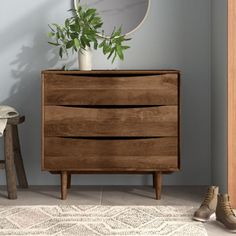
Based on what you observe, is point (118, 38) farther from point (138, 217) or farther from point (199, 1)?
point (138, 217)

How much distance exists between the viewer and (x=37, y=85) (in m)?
3.65

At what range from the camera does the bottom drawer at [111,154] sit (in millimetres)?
3176

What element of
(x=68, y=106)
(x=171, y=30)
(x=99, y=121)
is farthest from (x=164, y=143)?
(x=171, y=30)

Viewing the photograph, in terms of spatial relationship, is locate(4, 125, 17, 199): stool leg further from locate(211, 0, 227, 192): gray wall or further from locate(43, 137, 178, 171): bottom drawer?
locate(211, 0, 227, 192): gray wall

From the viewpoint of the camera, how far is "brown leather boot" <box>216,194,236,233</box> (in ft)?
8.50

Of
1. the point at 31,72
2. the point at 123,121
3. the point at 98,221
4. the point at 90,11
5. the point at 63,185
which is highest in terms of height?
the point at 90,11

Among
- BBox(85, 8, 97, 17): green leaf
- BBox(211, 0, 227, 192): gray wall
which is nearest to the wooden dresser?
BBox(211, 0, 227, 192): gray wall

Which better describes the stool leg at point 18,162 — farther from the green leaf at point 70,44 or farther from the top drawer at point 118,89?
A: the green leaf at point 70,44

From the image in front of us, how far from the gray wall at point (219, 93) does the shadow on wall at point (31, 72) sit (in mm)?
981

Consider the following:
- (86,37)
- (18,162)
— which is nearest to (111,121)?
(86,37)

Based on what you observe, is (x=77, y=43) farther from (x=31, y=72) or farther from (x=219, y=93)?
(x=219, y=93)

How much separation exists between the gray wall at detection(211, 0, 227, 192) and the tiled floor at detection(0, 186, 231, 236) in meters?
0.22

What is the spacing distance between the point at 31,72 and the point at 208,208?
1.57 meters

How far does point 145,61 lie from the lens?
363 centimetres
